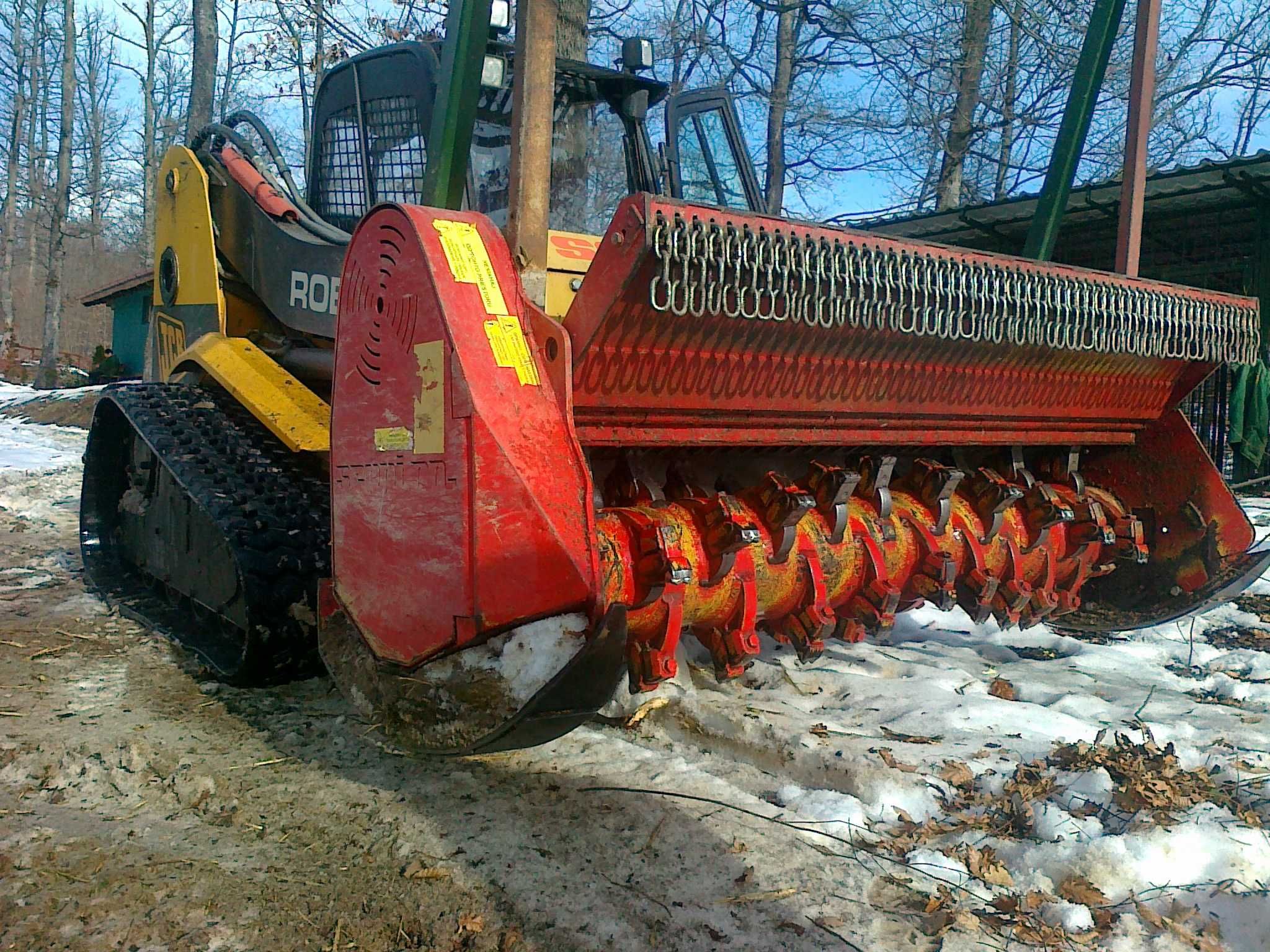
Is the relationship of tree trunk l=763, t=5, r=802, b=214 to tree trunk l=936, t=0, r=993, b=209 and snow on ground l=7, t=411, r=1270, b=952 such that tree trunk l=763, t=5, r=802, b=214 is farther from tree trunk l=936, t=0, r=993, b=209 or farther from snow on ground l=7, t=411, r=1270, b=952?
snow on ground l=7, t=411, r=1270, b=952

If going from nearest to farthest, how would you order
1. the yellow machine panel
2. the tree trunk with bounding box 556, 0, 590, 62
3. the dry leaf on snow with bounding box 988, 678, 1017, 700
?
the yellow machine panel
the dry leaf on snow with bounding box 988, 678, 1017, 700
the tree trunk with bounding box 556, 0, 590, 62

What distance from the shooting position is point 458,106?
2.96 metres

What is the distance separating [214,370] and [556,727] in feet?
7.48

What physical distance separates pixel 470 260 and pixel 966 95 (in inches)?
498

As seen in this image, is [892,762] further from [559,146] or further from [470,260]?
[559,146]

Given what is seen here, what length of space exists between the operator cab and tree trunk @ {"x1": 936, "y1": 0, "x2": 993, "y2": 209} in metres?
8.90

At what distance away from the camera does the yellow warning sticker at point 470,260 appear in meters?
2.34

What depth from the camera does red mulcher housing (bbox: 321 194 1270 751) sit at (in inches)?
88.0

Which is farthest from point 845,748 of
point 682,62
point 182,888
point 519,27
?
point 682,62

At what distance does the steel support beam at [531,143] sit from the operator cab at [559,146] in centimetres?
73

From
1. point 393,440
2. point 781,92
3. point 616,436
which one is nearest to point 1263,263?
point 781,92

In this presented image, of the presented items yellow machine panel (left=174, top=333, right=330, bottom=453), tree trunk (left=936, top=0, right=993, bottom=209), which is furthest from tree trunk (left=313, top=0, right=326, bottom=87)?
yellow machine panel (left=174, top=333, right=330, bottom=453)

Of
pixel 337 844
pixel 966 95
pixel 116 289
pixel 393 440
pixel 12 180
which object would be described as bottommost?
pixel 337 844

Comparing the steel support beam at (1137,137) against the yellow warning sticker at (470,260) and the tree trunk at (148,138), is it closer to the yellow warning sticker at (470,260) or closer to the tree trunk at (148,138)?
the yellow warning sticker at (470,260)
